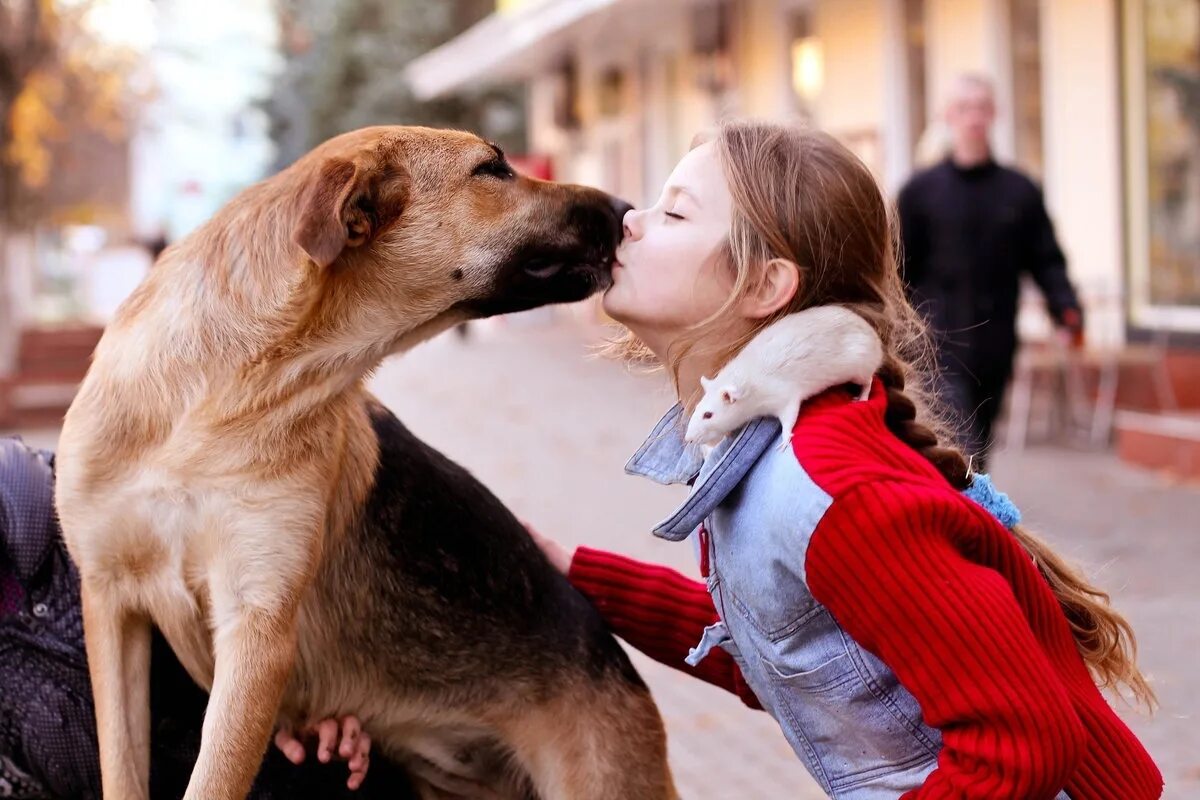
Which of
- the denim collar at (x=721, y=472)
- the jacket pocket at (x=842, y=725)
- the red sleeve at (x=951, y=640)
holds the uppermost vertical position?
the denim collar at (x=721, y=472)

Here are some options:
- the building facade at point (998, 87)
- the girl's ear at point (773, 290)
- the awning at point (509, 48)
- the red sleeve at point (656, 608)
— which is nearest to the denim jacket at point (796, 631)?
the girl's ear at point (773, 290)

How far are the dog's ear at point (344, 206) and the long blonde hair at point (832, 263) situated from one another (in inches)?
26.3

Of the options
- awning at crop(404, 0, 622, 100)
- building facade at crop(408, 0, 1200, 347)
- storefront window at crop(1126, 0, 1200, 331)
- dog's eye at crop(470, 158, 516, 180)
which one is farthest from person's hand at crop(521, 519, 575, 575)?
awning at crop(404, 0, 622, 100)

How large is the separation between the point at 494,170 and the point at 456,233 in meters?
0.19

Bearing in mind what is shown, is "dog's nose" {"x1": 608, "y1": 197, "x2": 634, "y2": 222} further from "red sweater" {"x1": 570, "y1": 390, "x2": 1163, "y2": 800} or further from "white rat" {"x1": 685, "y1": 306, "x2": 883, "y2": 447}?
"red sweater" {"x1": 570, "y1": 390, "x2": 1163, "y2": 800}

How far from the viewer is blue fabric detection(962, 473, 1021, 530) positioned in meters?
2.46

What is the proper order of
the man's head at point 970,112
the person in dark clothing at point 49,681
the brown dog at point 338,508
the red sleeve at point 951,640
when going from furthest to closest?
the man's head at point 970,112 → the person in dark clothing at point 49,681 → the brown dog at point 338,508 → the red sleeve at point 951,640

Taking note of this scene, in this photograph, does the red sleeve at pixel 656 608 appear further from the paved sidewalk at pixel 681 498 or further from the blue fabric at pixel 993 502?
the blue fabric at pixel 993 502

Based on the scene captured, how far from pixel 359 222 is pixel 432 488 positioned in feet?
1.92

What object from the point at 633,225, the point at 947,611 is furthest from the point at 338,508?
the point at 947,611

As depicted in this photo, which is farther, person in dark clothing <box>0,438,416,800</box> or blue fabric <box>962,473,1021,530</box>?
person in dark clothing <box>0,438,416,800</box>

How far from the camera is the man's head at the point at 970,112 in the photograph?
793 cm

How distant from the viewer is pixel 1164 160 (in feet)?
39.3

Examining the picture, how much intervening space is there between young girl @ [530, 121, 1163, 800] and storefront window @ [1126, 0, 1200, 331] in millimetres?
9714
